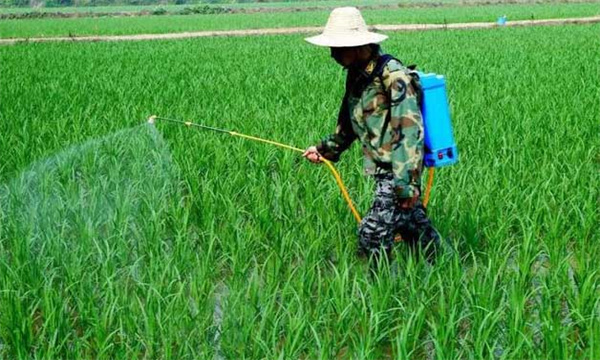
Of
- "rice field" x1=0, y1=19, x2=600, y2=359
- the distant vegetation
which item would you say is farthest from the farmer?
the distant vegetation

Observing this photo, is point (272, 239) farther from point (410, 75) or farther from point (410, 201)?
point (410, 75)

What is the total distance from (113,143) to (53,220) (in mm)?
1694

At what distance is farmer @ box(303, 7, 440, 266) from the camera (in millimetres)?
2555

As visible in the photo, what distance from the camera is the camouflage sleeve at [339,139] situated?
9.65 feet

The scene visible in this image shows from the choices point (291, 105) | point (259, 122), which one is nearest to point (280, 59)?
point (291, 105)

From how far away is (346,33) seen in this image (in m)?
2.53

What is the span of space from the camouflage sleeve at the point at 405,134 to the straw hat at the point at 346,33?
17 cm

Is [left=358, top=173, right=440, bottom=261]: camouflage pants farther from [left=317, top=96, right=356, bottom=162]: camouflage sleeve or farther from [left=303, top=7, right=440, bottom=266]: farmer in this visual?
[left=317, top=96, right=356, bottom=162]: camouflage sleeve

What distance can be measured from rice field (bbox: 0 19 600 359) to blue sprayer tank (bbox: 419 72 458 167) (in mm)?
373

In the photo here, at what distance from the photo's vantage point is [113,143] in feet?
16.1

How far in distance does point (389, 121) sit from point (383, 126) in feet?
0.10

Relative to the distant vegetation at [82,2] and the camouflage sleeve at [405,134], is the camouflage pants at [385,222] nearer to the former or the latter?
the camouflage sleeve at [405,134]

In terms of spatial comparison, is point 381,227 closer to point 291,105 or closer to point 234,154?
point 234,154

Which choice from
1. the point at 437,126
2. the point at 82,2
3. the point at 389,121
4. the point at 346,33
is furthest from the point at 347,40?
the point at 82,2
